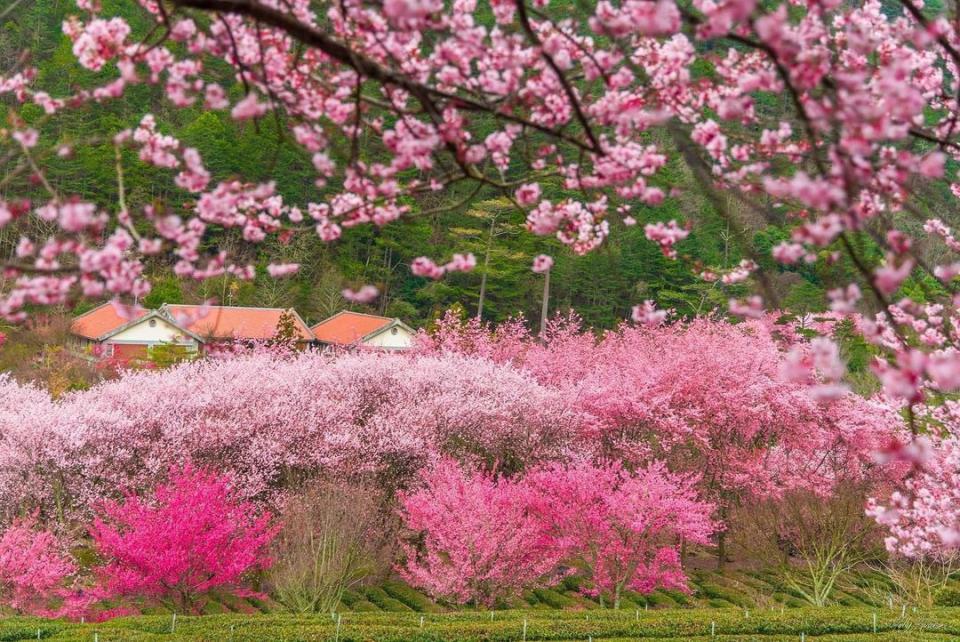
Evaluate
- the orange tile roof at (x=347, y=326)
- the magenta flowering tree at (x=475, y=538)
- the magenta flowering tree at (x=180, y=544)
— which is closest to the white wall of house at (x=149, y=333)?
the orange tile roof at (x=347, y=326)

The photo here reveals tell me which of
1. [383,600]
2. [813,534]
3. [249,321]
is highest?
[249,321]

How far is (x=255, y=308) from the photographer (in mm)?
41594

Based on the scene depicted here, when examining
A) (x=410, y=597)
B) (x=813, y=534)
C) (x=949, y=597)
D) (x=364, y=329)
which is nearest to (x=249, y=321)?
(x=364, y=329)

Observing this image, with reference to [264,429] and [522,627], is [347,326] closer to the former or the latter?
[264,429]

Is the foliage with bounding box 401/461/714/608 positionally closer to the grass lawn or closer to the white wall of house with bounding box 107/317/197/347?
the grass lawn

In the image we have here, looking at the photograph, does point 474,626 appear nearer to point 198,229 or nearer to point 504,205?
point 198,229

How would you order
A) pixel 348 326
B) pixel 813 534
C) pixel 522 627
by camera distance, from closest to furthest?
pixel 522 627, pixel 813 534, pixel 348 326

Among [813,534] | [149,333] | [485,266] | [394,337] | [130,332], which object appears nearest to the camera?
[813,534]

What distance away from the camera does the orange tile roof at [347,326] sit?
41125mm

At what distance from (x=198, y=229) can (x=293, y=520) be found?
13.6 meters

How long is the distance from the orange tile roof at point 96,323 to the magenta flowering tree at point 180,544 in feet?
79.5

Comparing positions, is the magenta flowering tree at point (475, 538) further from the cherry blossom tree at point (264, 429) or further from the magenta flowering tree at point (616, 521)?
the cherry blossom tree at point (264, 429)

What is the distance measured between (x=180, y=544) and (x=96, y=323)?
30.3 metres

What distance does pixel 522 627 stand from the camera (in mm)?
13977
